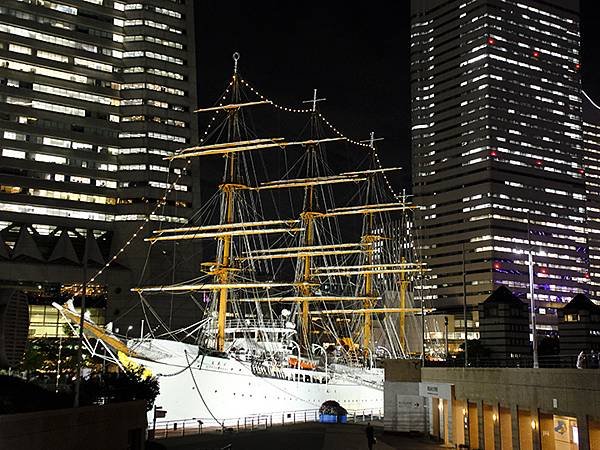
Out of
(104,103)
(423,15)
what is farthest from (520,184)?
(104,103)

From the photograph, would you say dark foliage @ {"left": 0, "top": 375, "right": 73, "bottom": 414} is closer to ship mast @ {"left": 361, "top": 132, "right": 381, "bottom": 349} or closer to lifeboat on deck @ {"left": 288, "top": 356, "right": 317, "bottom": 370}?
lifeboat on deck @ {"left": 288, "top": 356, "right": 317, "bottom": 370}

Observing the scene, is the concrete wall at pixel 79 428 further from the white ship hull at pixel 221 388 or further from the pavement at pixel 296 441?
the white ship hull at pixel 221 388

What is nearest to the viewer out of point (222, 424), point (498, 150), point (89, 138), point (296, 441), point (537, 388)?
point (537, 388)

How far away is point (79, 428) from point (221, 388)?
30072 millimetres

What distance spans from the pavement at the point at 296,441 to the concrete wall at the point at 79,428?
13.4 ft

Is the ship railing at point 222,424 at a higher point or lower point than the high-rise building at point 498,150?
lower

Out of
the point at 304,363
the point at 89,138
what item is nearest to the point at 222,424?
the point at 304,363

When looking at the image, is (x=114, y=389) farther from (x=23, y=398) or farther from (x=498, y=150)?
(x=498, y=150)

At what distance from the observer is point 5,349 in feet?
61.4

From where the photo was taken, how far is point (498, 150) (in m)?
166

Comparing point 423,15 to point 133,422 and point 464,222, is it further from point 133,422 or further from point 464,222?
point 133,422

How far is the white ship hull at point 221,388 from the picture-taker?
4650 cm

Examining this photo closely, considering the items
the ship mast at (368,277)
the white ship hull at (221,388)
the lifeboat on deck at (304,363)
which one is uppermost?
the ship mast at (368,277)

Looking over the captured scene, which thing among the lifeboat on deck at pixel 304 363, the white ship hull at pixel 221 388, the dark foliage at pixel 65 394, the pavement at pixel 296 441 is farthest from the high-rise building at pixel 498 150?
the dark foliage at pixel 65 394
